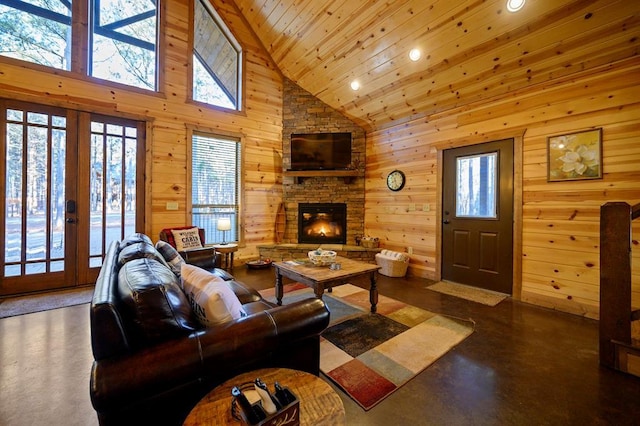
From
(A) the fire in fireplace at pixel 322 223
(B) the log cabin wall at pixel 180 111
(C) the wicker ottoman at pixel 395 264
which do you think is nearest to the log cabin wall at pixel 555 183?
(C) the wicker ottoman at pixel 395 264

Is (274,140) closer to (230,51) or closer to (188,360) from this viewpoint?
(230,51)

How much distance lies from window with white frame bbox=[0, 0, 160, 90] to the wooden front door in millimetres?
4918

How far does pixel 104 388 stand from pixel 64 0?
521 centimetres

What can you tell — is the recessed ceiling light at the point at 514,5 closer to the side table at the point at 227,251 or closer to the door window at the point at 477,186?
the door window at the point at 477,186

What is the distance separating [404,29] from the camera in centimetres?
347

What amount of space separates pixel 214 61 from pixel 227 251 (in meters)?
3.52

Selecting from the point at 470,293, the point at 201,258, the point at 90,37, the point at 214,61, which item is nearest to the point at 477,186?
the point at 470,293

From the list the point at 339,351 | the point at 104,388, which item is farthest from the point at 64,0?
the point at 339,351

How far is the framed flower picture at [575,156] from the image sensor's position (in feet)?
9.58

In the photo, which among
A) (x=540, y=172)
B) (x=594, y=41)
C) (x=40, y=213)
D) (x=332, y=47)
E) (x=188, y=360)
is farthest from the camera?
(x=332, y=47)

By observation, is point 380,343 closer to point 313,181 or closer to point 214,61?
point 313,181

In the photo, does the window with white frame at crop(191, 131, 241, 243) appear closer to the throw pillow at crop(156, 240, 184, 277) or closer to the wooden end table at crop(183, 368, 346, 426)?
the throw pillow at crop(156, 240, 184, 277)

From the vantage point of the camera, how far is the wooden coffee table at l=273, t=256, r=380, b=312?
255cm

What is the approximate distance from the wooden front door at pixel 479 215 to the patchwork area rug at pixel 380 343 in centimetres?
135
